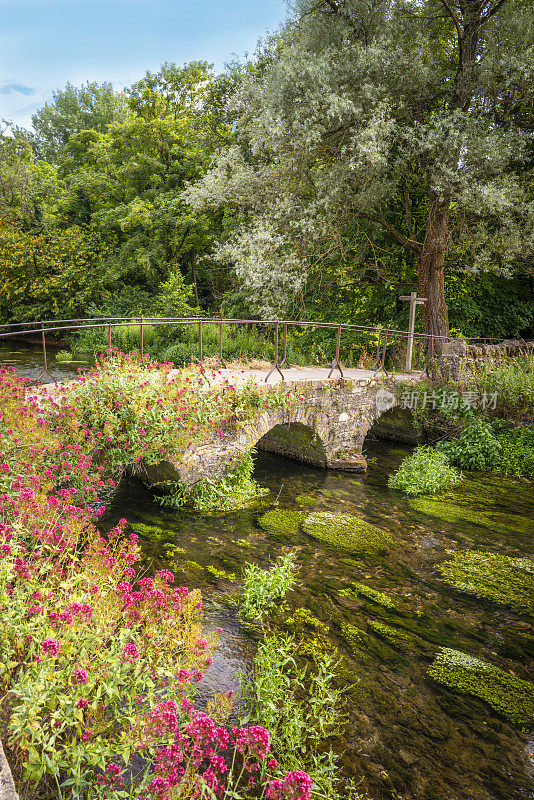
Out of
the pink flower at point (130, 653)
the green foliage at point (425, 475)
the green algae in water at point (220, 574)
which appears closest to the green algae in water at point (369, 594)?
the green algae in water at point (220, 574)

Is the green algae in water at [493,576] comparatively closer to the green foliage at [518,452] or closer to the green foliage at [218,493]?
the green foliage at [218,493]

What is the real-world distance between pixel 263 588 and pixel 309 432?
204 inches

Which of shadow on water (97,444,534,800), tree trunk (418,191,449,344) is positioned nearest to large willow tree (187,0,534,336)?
tree trunk (418,191,449,344)

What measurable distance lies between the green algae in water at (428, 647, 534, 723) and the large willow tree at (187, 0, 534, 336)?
9461 millimetres

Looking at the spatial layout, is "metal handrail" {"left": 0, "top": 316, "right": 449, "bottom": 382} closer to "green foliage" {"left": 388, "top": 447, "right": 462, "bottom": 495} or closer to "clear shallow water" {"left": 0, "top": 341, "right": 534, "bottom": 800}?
"green foliage" {"left": 388, "top": 447, "right": 462, "bottom": 495}

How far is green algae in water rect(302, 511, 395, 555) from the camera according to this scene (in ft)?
21.8

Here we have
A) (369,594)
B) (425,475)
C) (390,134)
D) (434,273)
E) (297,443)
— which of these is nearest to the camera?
(369,594)

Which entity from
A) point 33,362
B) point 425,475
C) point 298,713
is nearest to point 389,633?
point 298,713

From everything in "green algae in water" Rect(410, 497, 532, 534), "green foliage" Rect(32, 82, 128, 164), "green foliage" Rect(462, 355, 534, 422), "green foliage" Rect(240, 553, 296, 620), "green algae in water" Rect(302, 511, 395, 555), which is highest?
"green foliage" Rect(32, 82, 128, 164)

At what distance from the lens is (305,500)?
27.0 ft

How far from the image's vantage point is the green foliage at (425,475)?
9.19m

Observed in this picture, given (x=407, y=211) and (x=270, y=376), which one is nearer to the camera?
(x=270, y=376)

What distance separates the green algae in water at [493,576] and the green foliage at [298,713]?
2466 mm

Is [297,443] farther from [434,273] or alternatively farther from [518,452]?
[434,273]
